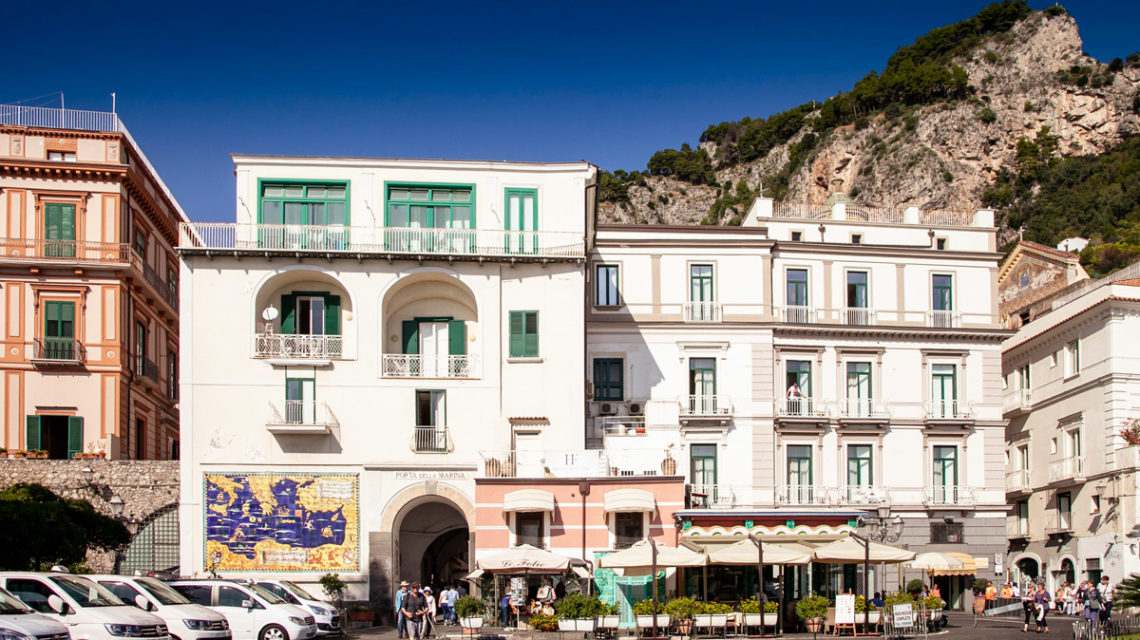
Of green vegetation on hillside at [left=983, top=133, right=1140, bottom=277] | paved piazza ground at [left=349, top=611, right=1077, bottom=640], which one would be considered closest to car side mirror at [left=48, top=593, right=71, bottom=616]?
paved piazza ground at [left=349, top=611, right=1077, bottom=640]

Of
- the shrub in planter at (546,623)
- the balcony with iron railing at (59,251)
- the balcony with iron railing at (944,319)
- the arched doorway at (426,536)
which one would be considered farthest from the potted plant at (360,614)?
the balcony with iron railing at (944,319)

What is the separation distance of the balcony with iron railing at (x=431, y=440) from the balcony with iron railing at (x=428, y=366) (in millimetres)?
1944

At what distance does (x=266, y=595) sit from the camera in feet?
101

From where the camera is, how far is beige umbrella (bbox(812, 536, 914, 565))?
114ft

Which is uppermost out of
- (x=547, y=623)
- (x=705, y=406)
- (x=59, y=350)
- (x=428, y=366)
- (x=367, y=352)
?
(x=59, y=350)

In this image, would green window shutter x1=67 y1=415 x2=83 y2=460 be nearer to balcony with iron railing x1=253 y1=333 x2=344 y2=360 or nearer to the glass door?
balcony with iron railing x1=253 y1=333 x2=344 y2=360

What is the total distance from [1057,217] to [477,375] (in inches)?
2934

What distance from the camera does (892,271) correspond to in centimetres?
5331

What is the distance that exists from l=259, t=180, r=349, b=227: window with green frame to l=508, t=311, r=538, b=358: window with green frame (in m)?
6.89

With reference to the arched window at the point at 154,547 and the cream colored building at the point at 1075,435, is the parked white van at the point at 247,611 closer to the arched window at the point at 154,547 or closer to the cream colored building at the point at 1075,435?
the arched window at the point at 154,547

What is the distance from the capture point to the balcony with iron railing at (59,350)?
1933 inches

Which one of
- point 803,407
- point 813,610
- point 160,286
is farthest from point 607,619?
point 160,286

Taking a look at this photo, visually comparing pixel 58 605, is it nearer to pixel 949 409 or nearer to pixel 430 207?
pixel 430 207

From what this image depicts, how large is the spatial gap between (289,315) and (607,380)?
43.0 feet
